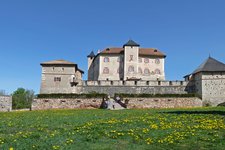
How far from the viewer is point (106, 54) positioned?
59062 millimetres

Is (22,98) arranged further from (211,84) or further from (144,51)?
(211,84)

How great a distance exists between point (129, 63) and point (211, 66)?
17.1m

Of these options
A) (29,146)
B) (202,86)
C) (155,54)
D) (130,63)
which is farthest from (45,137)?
(155,54)

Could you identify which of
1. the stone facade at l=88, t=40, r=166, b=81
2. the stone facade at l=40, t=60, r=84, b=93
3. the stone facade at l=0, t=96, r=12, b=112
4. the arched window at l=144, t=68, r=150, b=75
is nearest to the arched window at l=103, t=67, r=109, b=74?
the stone facade at l=88, t=40, r=166, b=81

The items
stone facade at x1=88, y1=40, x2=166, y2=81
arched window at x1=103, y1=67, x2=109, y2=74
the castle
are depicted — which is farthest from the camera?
arched window at x1=103, y1=67, x2=109, y2=74

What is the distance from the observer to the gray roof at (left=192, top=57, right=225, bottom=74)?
45719 mm

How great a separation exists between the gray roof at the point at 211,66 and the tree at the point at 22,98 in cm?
4867

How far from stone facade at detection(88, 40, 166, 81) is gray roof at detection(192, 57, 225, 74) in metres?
12.6

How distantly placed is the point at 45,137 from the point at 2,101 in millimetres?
36030

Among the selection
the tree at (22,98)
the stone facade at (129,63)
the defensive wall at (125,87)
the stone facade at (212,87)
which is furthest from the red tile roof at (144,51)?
the tree at (22,98)

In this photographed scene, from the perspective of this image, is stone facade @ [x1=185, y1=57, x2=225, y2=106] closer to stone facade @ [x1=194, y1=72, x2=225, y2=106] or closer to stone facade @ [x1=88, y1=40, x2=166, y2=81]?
stone facade @ [x1=194, y1=72, x2=225, y2=106]

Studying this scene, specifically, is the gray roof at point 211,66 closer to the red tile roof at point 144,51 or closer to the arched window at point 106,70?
the red tile roof at point 144,51

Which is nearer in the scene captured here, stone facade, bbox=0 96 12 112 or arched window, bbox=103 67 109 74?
stone facade, bbox=0 96 12 112

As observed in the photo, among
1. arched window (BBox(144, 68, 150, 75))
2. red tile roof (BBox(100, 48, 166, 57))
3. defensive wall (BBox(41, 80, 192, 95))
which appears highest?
red tile roof (BBox(100, 48, 166, 57))
